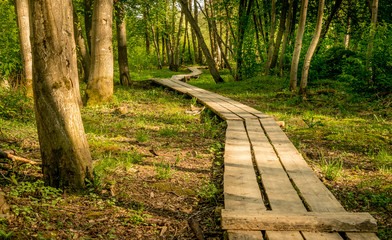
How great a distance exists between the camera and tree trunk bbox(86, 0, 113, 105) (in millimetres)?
7859

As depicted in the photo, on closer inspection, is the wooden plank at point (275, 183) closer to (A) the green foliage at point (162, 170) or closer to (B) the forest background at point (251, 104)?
(B) the forest background at point (251, 104)

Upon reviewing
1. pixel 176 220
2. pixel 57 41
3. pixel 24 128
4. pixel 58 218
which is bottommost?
pixel 176 220

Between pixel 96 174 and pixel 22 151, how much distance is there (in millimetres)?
1586

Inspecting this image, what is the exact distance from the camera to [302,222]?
232 cm

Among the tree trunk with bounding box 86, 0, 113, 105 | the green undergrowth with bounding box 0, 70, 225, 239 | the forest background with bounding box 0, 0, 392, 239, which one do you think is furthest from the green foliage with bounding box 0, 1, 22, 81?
the tree trunk with bounding box 86, 0, 113, 105

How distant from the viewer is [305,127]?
21.0 ft

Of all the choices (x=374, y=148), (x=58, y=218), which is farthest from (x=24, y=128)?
(x=374, y=148)

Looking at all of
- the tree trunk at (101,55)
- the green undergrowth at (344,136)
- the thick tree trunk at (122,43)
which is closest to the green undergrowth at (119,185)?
the green undergrowth at (344,136)

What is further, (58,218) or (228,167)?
(228,167)

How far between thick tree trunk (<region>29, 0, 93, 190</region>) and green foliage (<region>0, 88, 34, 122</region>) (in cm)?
338

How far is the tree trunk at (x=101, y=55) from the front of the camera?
309 inches

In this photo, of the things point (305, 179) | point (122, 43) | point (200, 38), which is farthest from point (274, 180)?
point (200, 38)

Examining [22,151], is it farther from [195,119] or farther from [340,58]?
[340,58]

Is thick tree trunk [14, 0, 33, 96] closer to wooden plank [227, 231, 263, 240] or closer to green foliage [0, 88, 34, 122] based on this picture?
green foliage [0, 88, 34, 122]
